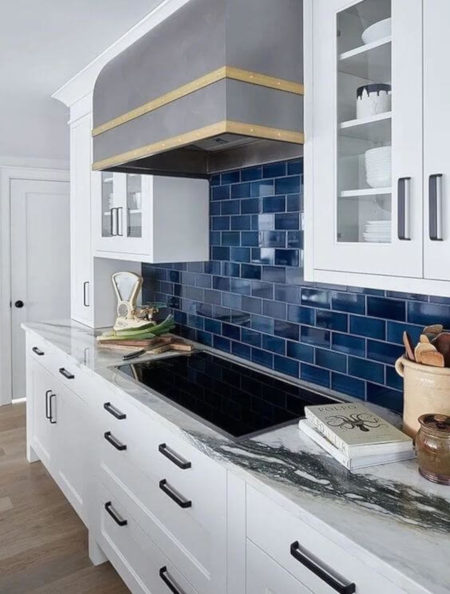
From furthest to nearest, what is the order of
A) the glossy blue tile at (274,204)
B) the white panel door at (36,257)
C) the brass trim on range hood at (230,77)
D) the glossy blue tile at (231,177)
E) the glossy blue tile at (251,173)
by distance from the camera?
the white panel door at (36,257) < the glossy blue tile at (231,177) < the glossy blue tile at (251,173) < the glossy blue tile at (274,204) < the brass trim on range hood at (230,77)

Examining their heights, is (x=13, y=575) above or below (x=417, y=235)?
below

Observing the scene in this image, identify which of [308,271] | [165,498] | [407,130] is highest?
[407,130]

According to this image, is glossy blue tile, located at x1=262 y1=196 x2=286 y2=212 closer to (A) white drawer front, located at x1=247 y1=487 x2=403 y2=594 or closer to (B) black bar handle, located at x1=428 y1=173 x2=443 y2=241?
(B) black bar handle, located at x1=428 y1=173 x2=443 y2=241

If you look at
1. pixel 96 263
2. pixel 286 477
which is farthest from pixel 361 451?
pixel 96 263

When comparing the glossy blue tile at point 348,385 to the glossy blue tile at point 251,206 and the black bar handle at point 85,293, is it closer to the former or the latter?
the glossy blue tile at point 251,206

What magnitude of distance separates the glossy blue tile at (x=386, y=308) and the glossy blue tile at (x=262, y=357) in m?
0.58

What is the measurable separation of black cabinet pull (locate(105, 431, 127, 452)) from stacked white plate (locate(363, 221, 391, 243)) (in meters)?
1.15

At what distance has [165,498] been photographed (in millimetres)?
1603

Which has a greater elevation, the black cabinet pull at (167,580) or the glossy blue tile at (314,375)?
the glossy blue tile at (314,375)

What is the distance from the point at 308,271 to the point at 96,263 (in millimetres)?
1785

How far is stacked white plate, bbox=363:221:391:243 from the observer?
4.12 feet

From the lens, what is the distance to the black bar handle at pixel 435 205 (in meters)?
1.11

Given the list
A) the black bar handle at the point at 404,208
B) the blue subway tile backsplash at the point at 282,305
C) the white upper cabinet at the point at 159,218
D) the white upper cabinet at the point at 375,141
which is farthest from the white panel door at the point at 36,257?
the black bar handle at the point at 404,208

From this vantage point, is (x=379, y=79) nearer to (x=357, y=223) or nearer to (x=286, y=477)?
(x=357, y=223)
